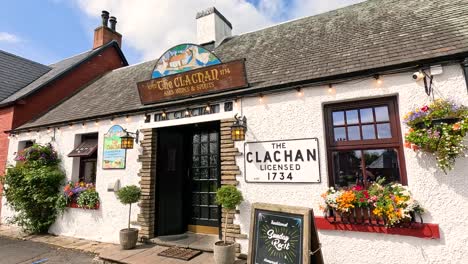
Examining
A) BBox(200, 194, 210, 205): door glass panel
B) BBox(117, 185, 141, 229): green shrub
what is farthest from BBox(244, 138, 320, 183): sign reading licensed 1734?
BBox(117, 185, 141, 229): green shrub

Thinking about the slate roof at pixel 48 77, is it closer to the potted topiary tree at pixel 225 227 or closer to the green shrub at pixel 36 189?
the green shrub at pixel 36 189

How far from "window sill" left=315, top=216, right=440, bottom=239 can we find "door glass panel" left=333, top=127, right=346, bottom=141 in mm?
1399

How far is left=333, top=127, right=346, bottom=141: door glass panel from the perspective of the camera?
4.44 m

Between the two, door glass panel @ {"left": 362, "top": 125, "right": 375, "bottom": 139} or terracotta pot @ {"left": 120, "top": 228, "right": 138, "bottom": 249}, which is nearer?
door glass panel @ {"left": 362, "top": 125, "right": 375, "bottom": 139}

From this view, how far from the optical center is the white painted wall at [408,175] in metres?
3.54

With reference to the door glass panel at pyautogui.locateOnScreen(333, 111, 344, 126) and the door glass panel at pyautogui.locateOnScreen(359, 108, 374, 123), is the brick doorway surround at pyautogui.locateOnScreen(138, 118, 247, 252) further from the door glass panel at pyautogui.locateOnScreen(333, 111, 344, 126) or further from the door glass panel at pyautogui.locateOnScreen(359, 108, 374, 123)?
the door glass panel at pyautogui.locateOnScreen(359, 108, 374, 123)

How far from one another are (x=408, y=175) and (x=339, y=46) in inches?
121

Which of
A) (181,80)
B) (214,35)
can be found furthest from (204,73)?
(214,35)

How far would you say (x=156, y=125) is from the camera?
6117mm

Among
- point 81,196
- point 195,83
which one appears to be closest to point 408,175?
point 195,83

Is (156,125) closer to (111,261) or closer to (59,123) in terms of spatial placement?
(111,261)

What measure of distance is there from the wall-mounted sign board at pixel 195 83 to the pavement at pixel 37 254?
3825 millimetres

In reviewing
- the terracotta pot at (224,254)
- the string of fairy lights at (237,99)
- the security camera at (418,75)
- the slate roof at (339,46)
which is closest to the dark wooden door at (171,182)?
the string of fairy lights at (237,99)

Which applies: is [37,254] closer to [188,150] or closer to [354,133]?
[188,150]
